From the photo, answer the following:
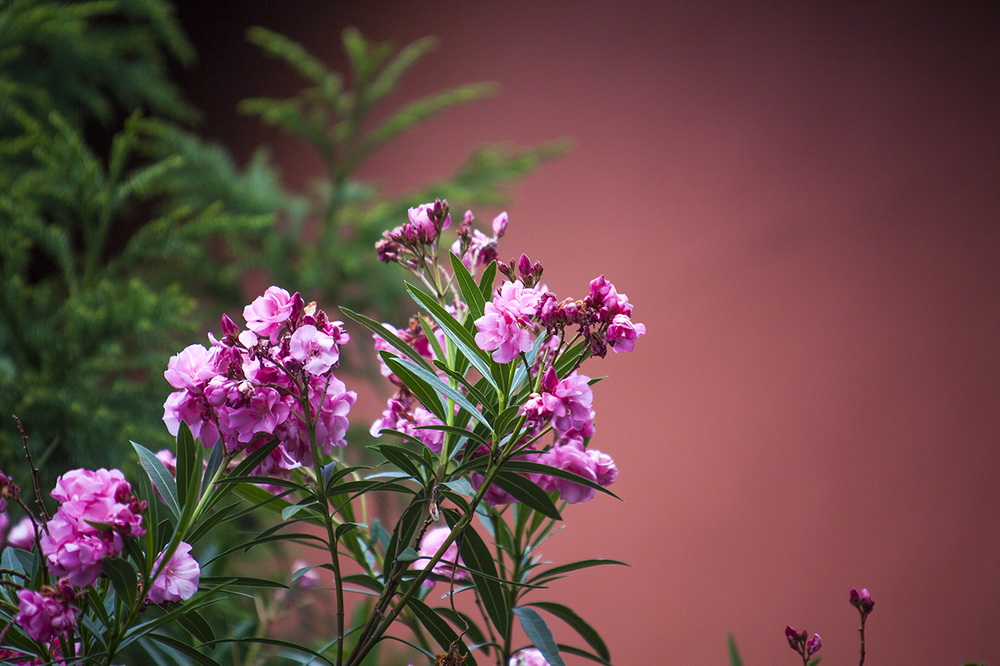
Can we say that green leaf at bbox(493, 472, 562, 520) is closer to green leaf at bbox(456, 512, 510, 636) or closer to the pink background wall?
green leaf at bbox(456, 512, 510, 636)

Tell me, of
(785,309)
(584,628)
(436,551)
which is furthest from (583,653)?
(785,309)

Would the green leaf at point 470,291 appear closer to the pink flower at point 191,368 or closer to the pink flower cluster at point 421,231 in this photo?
the pink flower cluster at point 421,231

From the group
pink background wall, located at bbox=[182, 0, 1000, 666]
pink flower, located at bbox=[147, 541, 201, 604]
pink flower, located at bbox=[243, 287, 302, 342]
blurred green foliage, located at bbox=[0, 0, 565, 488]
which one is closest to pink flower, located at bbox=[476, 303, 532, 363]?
pink flower, located at bbox=[243, 287, 302, 342]

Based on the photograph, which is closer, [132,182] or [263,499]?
[263,499]

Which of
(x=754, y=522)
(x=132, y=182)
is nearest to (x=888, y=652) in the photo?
(x=754, y=522)

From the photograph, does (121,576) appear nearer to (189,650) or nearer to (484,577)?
(189,650)

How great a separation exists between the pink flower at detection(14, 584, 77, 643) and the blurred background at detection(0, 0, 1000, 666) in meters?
A: 0.92

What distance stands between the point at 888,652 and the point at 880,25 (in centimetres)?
143

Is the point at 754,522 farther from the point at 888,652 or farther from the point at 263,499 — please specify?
the point at 263,499

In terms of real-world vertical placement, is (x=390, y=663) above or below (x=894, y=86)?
below

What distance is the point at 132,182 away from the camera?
4.67 ft

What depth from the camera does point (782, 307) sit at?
1.91 m

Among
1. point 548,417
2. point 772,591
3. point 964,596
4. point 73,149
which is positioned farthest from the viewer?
point 772,591

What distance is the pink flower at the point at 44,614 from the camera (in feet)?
1.25
